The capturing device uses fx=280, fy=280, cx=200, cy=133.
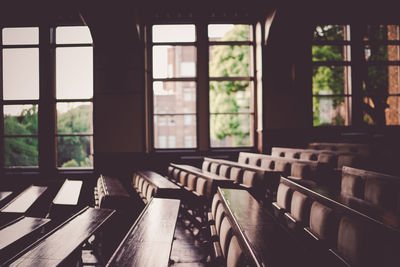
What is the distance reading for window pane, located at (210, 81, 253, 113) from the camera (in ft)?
17.2

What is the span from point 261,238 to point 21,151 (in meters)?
5.26

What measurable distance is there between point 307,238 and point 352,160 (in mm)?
1671

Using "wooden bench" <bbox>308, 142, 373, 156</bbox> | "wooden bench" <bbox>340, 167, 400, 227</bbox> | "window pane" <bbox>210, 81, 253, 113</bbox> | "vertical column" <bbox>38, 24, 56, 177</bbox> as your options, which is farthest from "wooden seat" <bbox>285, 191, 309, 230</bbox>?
"vertical column" <bbox>38, 24, 56, 177</bbox>

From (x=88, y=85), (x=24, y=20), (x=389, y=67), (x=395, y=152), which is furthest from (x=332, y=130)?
(x=24, y=20)

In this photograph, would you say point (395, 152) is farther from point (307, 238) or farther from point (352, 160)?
point (307, 238)

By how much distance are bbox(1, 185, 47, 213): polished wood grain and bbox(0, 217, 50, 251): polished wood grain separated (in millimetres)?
405

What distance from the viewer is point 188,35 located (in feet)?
17.0

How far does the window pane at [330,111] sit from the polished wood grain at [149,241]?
4.04m

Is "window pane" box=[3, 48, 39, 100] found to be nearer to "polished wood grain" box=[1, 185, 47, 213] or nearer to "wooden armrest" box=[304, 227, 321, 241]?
"polished wood grain" box=[1, 185, 47, 213]

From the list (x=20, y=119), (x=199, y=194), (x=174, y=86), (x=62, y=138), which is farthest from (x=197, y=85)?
(x=20, y=119)

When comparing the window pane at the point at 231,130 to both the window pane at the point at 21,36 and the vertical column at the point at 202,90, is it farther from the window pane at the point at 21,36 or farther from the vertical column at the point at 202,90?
the window pane at the point at 21,36

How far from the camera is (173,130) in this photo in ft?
17.0

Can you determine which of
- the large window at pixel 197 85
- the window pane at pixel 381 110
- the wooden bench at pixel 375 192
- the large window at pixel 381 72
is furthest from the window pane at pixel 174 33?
the wooden bench at pixel 375 192

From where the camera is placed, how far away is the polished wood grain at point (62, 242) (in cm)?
127
